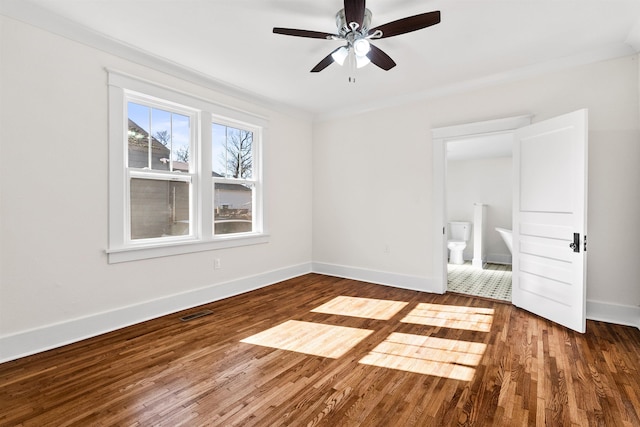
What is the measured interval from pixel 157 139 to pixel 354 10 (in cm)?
250

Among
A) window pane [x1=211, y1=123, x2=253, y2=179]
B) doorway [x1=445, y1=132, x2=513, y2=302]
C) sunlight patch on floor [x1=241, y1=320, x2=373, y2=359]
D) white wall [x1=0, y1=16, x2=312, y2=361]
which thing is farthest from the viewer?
doorway [x1=445, y1=132, x2=513, y2=302]

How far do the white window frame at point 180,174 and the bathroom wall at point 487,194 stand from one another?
506cm

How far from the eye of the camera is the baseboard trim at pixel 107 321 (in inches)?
→ 95.2

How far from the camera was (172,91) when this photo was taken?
340 cm

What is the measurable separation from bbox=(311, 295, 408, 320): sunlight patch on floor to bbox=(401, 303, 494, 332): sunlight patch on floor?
8.5 inches

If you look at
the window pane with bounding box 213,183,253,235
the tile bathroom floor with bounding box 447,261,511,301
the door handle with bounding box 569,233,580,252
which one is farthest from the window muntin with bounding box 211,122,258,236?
the door handle with bounding box 569,233,580,252

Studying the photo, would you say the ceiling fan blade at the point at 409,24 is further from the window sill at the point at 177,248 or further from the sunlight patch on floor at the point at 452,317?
the window sill at the point at 177,248

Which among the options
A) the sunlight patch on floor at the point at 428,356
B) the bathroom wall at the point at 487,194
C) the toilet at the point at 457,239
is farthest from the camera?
the bathroom wall at the point at 487,194

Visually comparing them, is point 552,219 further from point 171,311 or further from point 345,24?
point 171,311

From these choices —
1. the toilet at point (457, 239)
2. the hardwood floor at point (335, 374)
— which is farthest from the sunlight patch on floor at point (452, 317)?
the toilet at point (457, 239)

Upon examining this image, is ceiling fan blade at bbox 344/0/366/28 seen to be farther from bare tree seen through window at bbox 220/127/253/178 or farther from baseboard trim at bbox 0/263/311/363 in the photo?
baseboard trim at bbox 0/263/311/363

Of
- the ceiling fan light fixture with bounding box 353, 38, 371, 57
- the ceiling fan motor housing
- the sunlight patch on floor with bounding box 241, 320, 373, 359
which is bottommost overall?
the sunlight patch on floor with bounding box 241, 320, 373, 359

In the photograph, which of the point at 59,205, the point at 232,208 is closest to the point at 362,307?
the point at 232,208

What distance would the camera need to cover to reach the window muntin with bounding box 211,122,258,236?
13.3 ft
